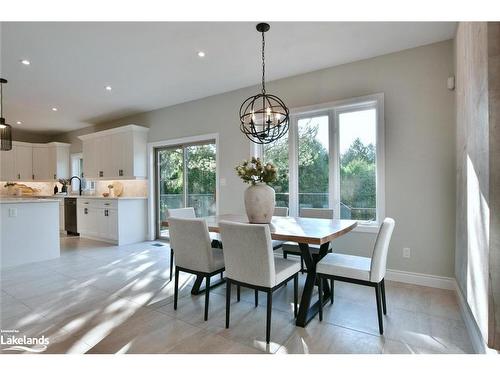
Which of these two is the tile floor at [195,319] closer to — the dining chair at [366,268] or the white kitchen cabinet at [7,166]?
the dining chair at [366,268]

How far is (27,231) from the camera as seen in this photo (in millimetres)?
4141

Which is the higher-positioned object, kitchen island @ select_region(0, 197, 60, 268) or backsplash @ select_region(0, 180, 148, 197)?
backsplash @ select_region(0, 180, 148, 197)

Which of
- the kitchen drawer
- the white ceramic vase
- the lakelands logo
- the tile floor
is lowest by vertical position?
the tile floor

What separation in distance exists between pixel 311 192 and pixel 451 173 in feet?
5.42

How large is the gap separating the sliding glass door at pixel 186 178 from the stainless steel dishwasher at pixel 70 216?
86.9 inches

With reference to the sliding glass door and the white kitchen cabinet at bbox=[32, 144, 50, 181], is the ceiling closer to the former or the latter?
the sliding glass door

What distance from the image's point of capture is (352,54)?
11.0 ft

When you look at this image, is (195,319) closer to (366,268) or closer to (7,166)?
(366,268)

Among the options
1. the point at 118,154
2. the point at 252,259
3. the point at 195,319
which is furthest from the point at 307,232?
the point at 118,154

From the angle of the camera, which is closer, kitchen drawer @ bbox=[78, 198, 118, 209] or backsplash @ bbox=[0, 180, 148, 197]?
kitchen drawer @ bbox=[78, 198, 118, 209]

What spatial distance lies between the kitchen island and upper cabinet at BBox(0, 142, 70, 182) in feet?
13.4

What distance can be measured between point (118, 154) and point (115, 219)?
4.85ft

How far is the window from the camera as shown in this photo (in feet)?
11.5

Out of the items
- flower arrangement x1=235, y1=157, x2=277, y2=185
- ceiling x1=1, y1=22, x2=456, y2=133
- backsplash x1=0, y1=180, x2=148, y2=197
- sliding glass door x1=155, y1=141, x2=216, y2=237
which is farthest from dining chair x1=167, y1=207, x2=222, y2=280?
backsplash x1=0, y1=180, x2=148, y2=197
